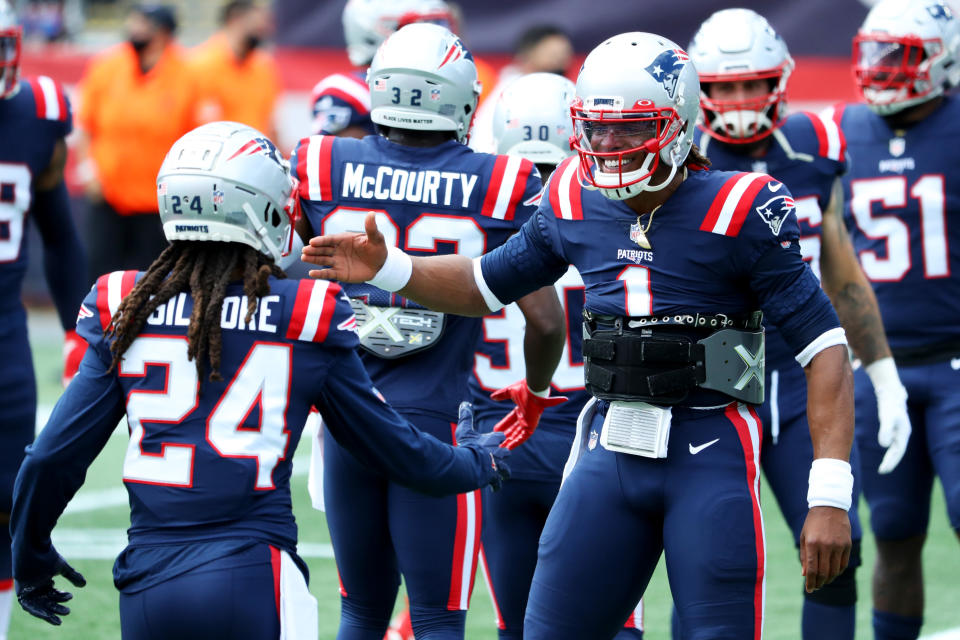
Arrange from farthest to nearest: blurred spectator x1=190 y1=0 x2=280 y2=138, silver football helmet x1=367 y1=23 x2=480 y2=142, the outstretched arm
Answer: blurred spectator x1=190 y1=0 x2=280 y2=138 < silver football helmet x1=367 y1=23 x2=480 y2=142 < the outstretched arm

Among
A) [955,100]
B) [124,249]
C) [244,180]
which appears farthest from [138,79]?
[244,180]

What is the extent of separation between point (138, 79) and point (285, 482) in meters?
7.31

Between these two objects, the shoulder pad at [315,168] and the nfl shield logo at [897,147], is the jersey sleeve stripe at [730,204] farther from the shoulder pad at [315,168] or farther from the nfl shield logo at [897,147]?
the nfl shield logo at [897,147]

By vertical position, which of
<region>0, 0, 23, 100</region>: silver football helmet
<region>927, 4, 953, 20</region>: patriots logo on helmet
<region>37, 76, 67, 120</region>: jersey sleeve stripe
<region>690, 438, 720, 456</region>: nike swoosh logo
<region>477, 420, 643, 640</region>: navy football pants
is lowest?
<region>477, 420, 643, 640</region>: navy football pants

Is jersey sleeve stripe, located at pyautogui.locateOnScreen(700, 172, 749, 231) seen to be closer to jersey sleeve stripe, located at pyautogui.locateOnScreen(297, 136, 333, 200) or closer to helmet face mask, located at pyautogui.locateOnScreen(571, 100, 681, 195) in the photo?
helmet face mask, located at pyautogui.locateOnScreen(571, 100, 681, 195)

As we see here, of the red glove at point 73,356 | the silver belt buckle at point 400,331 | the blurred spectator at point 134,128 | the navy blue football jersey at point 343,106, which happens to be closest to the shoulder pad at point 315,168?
the silver belt buckle at point 400,331

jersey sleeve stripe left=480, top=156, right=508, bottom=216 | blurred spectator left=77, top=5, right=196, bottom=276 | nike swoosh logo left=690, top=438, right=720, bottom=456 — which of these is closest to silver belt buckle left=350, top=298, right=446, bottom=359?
jersey sleeve stripe left=480, top=156, right=508, bottom=216

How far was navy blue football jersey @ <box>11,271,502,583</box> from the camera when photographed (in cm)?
296

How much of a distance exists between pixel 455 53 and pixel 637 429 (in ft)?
4.70

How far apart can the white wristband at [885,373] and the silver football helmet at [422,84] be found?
1547 mm

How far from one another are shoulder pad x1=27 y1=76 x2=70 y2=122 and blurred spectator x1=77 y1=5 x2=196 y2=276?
473cm

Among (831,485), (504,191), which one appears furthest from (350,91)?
(831,485)

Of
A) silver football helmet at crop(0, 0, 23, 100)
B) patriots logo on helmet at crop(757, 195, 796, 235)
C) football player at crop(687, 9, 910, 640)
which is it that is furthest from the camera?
silver football helmet at crop(0, 0, 23, 100)

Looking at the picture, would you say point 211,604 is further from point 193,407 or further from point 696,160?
point 696,160
